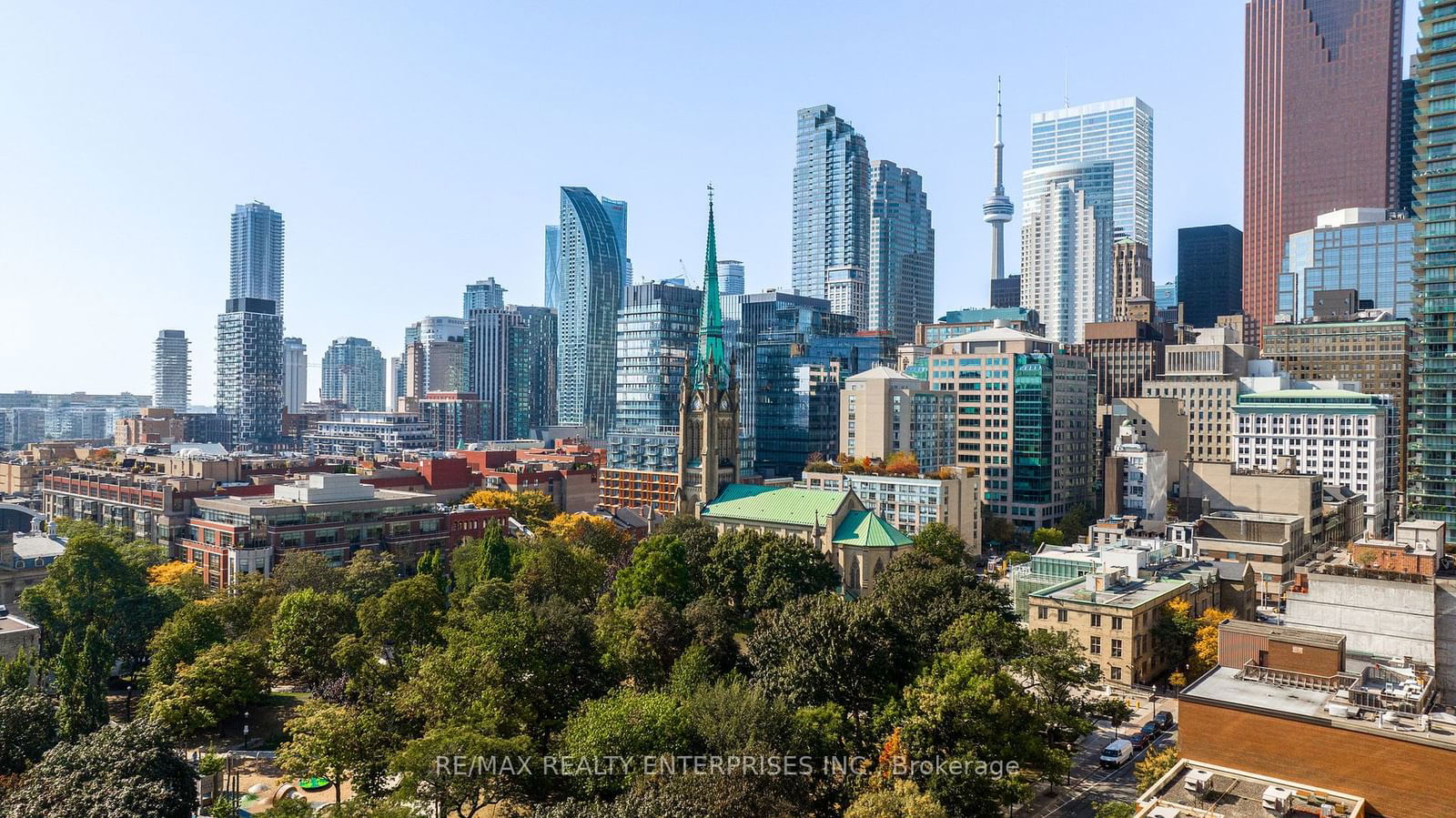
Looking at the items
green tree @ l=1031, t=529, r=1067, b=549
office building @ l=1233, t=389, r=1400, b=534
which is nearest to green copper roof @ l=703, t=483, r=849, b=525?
green tree @ l=1031, t=529, r=1067, b=549

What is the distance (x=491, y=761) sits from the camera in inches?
2087

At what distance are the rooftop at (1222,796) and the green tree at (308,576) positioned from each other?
80.1 m

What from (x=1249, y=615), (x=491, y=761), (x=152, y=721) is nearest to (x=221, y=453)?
(x=152, y=721)

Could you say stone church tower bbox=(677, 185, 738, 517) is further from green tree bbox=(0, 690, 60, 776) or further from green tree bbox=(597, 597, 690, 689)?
green tree bbox=(0, 690, 60, 776)

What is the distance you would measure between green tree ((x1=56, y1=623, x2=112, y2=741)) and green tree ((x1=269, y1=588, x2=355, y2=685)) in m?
12.0

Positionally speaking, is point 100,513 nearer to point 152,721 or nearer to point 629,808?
point 152,721

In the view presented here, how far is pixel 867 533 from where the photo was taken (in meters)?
108

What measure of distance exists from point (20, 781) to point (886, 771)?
162 ft

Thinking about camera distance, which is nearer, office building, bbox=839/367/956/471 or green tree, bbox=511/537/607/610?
Answer: green tree, bbox=511/537/607/610

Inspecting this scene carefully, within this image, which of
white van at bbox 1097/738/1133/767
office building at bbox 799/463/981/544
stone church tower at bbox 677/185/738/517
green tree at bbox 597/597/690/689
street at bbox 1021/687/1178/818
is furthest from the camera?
office building at bbox 799/463/981/544

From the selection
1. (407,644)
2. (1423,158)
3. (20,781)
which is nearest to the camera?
(20,781)

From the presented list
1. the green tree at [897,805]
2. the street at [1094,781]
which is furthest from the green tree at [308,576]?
the street at [1094,781]

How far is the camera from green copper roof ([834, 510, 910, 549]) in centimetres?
10731

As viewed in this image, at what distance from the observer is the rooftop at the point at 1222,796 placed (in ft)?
135
